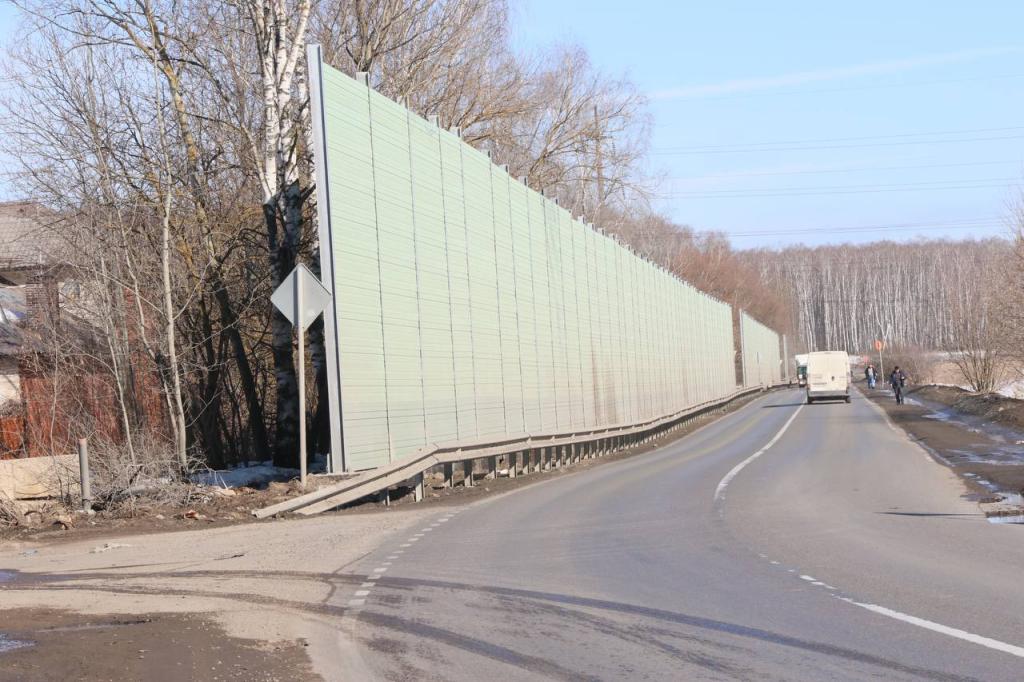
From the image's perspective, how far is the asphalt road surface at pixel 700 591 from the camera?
6.89 m

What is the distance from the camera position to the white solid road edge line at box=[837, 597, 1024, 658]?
6.88 m

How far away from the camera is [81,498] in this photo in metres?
16.9

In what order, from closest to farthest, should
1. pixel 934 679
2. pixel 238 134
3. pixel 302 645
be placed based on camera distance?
pixel 934 679
pixel 302 645
pixel 238 134

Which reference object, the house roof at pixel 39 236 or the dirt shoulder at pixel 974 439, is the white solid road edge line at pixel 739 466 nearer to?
the dirt shoulder at pixel 974 439

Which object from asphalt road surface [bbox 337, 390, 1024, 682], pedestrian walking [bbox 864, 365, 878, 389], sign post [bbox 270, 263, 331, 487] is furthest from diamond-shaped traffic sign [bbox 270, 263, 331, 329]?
pedestrian walking [bbox 864, 365, 878, 389]

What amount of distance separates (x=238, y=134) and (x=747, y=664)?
901 inches

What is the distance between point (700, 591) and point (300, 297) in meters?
8.93

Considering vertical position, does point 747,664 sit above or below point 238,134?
below

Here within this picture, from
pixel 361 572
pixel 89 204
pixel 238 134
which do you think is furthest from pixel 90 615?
pixel 238 134

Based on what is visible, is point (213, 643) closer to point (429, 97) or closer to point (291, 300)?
point (291, 300)

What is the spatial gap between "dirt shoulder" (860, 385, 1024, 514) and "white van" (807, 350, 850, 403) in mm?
4005

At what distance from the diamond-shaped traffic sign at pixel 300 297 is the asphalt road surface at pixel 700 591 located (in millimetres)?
3443

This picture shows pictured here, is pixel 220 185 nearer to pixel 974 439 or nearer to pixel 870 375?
pixel 974 439

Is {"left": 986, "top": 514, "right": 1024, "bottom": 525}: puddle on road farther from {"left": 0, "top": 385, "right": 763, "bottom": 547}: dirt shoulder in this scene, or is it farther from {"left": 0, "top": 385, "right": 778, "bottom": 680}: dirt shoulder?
{"left": 0, "top": 385, "right": 763, "bottom": 547}: dirt shoulder
